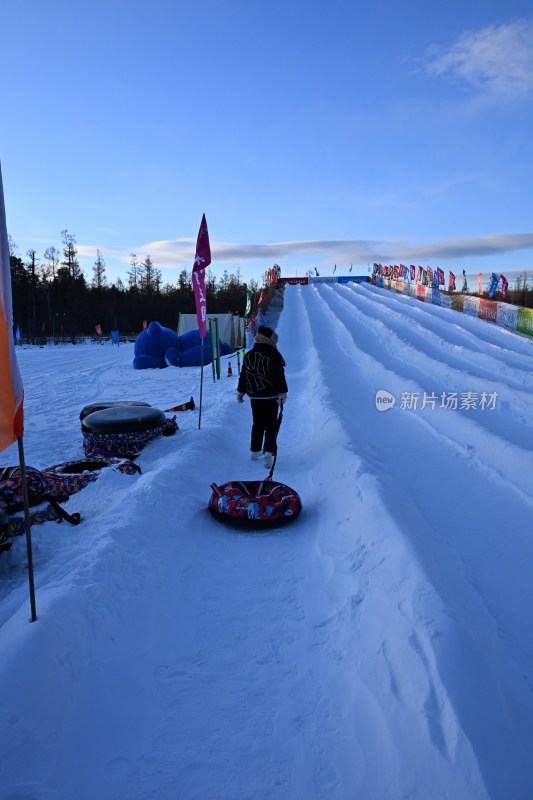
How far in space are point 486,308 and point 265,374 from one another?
1920cm

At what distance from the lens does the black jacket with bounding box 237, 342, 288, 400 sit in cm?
574

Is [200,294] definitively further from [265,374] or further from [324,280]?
[324,280]

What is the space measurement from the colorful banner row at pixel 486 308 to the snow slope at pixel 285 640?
47.1 ft

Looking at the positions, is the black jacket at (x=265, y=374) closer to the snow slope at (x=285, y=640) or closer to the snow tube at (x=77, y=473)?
the snow slope at (x=285, y=640)

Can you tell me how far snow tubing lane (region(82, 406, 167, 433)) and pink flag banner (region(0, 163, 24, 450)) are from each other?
155 inches

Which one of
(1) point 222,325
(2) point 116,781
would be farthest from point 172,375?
(2) point 116,781

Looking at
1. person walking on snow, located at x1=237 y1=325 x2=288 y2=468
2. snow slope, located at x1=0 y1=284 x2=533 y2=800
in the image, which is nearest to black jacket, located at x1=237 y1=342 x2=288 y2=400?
person walking on snow, located at x1=237 y1=325 x2=288 y2=468

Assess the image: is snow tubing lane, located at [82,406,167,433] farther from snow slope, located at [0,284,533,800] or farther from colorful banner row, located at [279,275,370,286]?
colorful banner row, located at [279,275,370,286]

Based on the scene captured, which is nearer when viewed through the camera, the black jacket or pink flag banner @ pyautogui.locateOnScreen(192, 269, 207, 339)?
the black jacket

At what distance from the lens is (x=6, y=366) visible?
264 cm

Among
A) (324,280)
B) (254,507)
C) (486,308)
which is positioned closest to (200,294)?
(254,507)

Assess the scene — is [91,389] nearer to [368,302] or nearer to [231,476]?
[231,476]

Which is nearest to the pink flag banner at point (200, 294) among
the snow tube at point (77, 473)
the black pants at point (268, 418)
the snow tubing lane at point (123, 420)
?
the snow tubing lane at point (123, 420)

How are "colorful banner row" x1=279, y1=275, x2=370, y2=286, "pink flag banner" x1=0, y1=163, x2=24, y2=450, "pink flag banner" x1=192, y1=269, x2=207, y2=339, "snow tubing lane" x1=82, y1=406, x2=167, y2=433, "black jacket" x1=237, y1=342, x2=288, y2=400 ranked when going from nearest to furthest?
"pink flag banner" x1=0, y1=163, x2=24, y2=450 < "black jacket" x1=237, y1=342, x2=288, y2=400 < "snow tubing lane" x1=82, y1=406, x2=167, y2=433 < "pink flag banner" x1=192, y1=269, x2=207, y2=339 < "colorful banner row" x1=279, y1=275, x2=370, y2=286
